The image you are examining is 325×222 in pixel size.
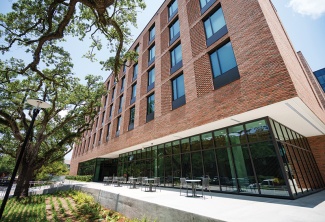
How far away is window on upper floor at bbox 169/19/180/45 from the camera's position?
600 inches

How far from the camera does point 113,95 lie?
2741cm

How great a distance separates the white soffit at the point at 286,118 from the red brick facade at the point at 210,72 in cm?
37

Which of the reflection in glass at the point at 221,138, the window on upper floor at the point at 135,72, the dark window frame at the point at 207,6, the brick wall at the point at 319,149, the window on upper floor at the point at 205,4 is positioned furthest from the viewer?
the window on upper floor at the point at 135,72

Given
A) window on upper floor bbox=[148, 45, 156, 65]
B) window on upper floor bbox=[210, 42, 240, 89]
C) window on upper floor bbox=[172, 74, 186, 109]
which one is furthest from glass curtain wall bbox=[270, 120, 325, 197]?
window on upper floor bbox=[148, 45, 156, 65]

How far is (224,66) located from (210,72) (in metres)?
0.91

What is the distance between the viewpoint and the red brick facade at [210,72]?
7738 mm

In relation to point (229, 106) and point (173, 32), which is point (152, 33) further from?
point (229, 106)

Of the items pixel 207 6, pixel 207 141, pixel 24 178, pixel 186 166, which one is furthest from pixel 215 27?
pixel 24 178

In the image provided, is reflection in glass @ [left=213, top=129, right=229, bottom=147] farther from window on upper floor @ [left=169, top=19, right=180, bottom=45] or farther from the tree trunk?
the tree trunk

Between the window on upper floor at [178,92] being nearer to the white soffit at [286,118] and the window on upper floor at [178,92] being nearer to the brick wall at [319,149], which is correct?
the white soffit at [286,118]

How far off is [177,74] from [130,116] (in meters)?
8.81

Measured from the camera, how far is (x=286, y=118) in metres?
9.38

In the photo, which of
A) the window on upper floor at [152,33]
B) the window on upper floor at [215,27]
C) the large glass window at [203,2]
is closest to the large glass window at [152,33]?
the window on upper floor at [152,33]

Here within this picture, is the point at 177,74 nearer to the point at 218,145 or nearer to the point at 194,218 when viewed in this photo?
the point at 218,145
